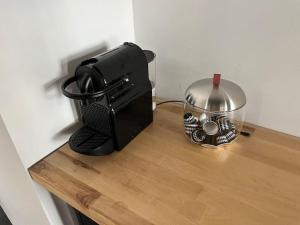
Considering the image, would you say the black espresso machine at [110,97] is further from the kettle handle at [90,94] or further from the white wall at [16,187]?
the white wall at [16,187]

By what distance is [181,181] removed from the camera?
0.76m

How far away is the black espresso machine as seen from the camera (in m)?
0.76

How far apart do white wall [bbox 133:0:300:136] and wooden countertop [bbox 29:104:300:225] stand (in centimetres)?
14

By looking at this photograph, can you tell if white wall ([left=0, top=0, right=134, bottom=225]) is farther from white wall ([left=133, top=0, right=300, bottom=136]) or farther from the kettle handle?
white wall ([left=133, top=0, right=300, bottom=136])

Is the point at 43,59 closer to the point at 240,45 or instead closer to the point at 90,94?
the point at 90,94

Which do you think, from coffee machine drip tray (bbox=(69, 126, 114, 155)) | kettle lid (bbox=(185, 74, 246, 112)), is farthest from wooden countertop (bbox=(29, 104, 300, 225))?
kettle lid (bbox=(185, 74, 246, 112))

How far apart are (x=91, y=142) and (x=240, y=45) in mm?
614

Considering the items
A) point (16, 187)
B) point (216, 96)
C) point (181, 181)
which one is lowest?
point (16, 187)

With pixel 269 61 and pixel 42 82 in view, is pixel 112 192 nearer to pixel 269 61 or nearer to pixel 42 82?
pixel 42 82

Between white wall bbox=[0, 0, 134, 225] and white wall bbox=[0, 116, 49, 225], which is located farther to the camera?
white wall bbox=[0, 116, 49, 225]

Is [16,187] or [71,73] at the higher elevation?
[71,73]

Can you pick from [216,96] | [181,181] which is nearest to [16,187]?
[181,181]

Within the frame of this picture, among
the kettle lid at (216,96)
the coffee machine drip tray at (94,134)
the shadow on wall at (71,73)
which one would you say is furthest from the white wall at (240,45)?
the coffee machine drip tray at (94,134)

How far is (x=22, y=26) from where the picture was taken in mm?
706
